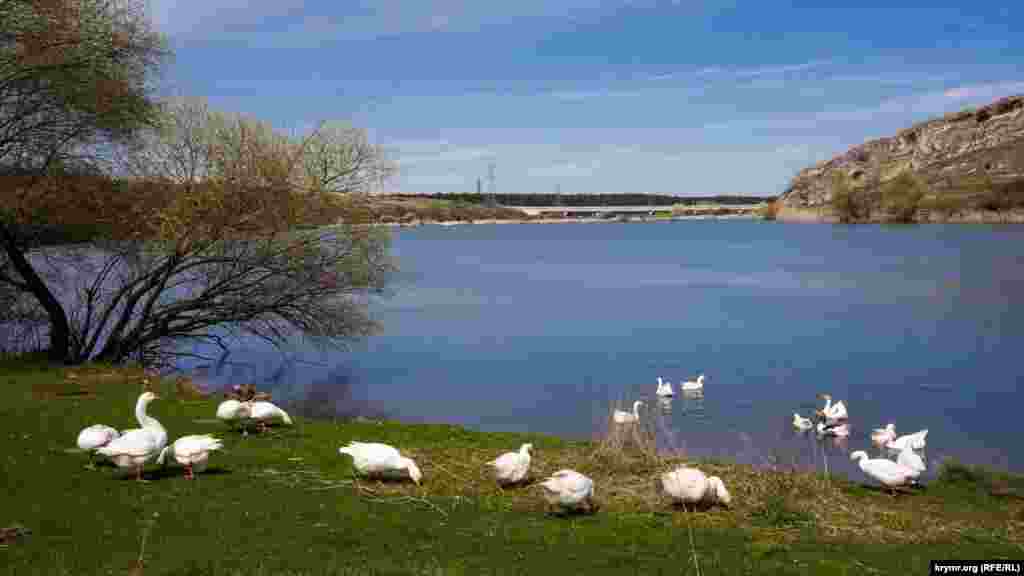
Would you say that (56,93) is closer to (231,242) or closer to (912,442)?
(231,242)

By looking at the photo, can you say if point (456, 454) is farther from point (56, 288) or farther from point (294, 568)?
point (56, 288)

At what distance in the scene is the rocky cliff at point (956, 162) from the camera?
14338 centimetres

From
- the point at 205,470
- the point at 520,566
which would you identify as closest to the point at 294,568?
the point at 520,566

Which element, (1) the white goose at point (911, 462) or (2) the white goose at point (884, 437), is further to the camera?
(2) the white goose at point (884, 437)

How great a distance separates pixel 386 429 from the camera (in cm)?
1752

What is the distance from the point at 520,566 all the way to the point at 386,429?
9.05m

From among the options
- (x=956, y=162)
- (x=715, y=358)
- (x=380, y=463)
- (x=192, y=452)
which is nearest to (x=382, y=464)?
(x=380, y=463)

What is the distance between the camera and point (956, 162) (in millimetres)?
166625

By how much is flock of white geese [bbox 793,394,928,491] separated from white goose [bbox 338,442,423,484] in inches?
277

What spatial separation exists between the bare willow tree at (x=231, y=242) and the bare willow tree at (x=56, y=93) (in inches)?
65.2

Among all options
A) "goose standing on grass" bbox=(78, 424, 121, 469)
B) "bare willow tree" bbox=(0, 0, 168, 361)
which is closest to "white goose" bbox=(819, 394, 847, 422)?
"goose standing on grass" bbox=(78, 424, 121, 469)

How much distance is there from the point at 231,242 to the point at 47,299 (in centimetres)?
494

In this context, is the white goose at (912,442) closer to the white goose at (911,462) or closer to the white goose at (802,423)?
the white goose at (802,423)

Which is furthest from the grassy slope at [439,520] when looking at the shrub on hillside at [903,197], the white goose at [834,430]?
the shrub on hillside at [903,197]
